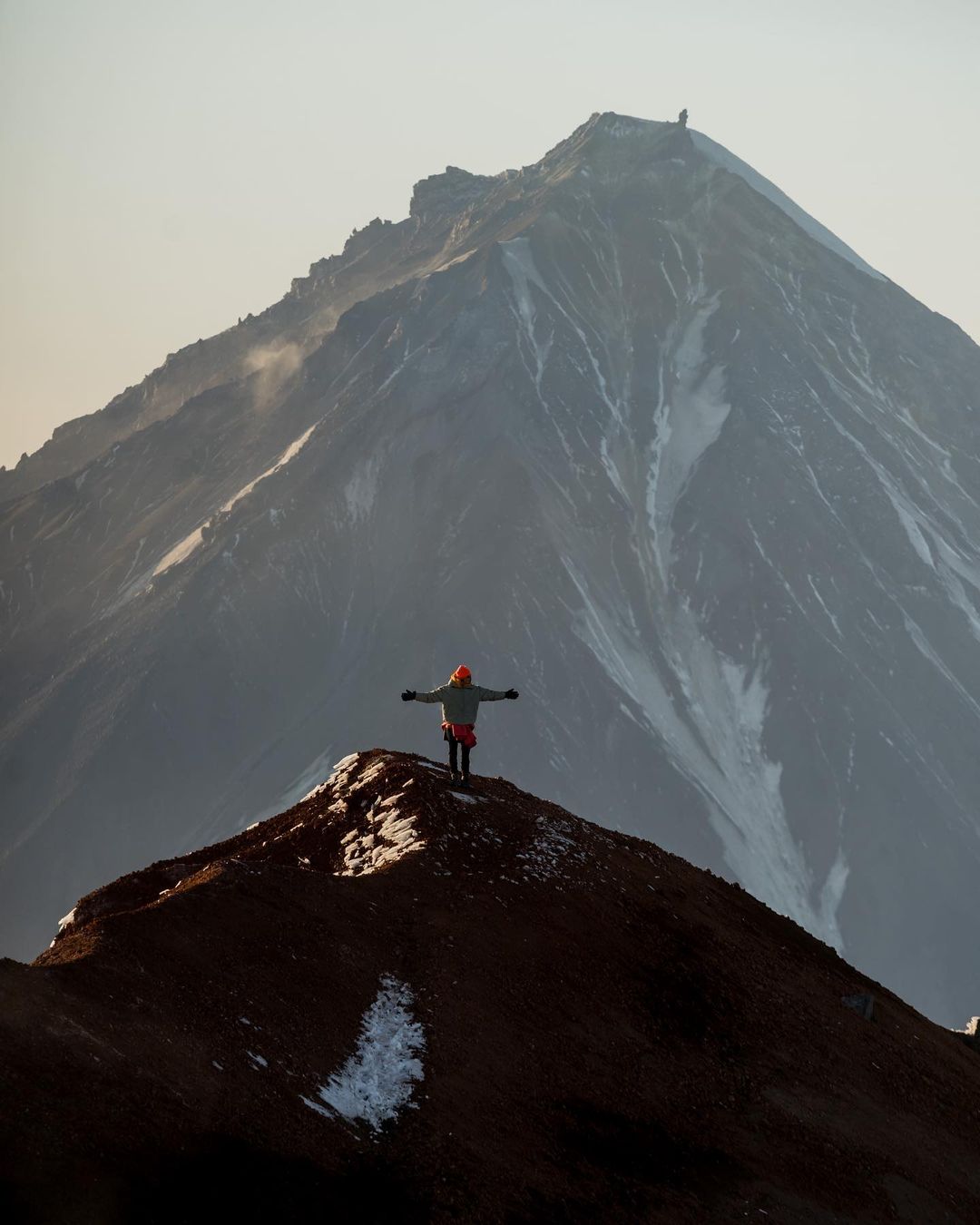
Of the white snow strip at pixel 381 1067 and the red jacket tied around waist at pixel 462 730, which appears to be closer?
the white snow strip at pixel 381 1067

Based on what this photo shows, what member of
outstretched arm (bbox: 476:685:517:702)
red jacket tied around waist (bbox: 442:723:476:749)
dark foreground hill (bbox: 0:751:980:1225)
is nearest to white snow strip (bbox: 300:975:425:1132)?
dark foreground hill (bbox: 0:751:980:1225)

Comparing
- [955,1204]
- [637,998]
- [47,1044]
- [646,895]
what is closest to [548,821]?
[646,895]

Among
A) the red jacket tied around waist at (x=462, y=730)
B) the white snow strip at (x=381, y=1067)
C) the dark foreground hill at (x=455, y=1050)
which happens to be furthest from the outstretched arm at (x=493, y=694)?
the white snow strip at (x=381, y=1067)

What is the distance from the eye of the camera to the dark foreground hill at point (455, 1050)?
21.5 m

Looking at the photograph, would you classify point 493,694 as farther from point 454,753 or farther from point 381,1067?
point 381,1067

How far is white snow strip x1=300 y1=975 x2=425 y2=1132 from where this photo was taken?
78.6 feet

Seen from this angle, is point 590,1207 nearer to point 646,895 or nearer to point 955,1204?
point 955,1204

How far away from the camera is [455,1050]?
26.2 m

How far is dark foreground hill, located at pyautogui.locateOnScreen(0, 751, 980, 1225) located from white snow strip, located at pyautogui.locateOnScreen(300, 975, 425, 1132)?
0.16ft

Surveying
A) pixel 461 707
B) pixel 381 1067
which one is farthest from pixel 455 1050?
pixel 461 707

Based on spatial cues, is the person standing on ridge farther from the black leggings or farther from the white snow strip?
the white snow strip

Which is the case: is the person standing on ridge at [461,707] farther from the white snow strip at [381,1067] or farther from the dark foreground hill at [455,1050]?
the white snow strip at [381,1067]

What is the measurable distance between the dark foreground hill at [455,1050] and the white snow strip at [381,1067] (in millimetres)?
50

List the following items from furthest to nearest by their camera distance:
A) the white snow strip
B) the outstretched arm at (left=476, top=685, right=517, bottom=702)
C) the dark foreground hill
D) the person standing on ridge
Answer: the person standing on ridge, the outstretched arm at (left=476, top=685, right=517, bottom=702), the white snow strip, the dark foreground hill
